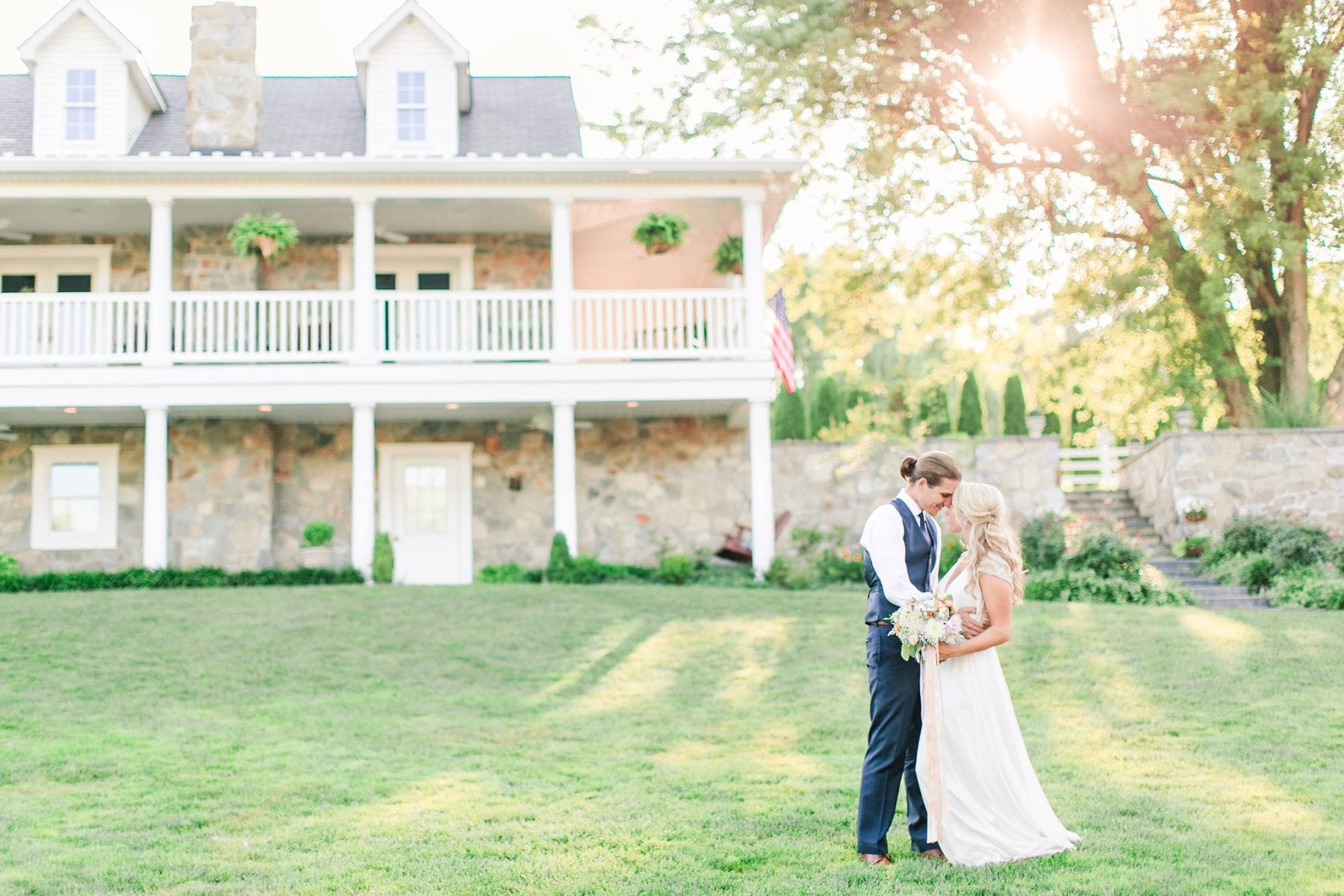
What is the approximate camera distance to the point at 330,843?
5801 millimetres

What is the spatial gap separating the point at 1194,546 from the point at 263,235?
11738 millimetres

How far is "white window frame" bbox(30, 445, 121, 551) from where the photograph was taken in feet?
52.0

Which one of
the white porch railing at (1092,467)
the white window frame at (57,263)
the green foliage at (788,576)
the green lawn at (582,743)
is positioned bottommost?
the green lawn at (582,743)

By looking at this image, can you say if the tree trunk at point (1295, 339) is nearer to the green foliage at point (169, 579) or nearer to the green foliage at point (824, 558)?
the green foliage at point (824, 558)

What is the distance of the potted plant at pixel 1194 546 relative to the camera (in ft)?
52.0

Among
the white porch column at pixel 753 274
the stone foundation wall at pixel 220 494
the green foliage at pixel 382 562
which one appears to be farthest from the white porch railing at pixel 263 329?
the white porch column at pixel 753 274

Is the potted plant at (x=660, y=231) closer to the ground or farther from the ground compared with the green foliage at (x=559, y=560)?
farther from the ground

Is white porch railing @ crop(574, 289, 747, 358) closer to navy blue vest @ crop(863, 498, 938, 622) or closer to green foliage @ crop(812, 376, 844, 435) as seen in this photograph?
green foliage @ crop(812, 376, 844, 435)

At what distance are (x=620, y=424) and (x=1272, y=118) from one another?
28.8 ft

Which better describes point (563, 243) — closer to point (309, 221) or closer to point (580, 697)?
point (309, 221)

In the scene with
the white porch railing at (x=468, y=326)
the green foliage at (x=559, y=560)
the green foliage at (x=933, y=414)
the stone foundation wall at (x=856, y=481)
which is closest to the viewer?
the green foliage at (x=559, y=560)

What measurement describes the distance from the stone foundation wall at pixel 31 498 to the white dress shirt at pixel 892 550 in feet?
42.6

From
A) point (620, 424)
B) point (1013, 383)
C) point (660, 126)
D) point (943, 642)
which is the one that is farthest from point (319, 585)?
point (1013, 383)

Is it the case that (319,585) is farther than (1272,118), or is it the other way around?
(1272,118)
